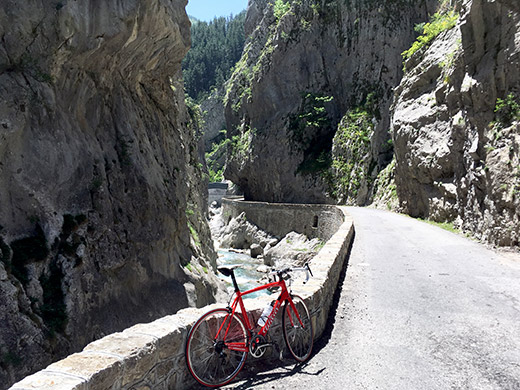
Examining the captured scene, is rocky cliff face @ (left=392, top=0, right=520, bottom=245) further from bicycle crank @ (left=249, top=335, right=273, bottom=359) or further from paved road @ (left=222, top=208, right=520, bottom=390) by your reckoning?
bicycle crank @ (left=249, top=335, right=273, bottom=359)

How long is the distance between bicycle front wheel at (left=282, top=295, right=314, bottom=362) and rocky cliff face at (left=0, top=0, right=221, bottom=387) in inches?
218

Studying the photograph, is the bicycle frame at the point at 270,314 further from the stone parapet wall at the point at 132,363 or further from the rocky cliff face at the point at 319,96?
the rocky cliff face at the point at 319,96

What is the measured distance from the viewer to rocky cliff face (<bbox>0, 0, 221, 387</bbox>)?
749 centimetres

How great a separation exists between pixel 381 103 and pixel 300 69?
13.4 meters

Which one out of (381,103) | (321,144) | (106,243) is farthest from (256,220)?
(106,243)

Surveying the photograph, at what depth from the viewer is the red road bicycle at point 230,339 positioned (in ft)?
11.7

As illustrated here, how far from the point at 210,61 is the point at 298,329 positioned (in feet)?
400

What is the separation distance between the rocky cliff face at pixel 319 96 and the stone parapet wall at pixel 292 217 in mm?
6894

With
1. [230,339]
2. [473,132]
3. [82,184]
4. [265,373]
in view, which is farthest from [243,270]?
[230,339]

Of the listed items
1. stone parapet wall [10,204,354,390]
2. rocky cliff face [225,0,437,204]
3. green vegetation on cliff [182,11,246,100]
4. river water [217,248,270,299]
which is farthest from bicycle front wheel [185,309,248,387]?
green vegetation on cliff [182,11,246,100]

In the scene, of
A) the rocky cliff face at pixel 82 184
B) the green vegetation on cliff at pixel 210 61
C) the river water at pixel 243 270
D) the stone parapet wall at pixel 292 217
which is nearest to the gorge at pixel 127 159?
the rocky cliff face at pixel 82 184

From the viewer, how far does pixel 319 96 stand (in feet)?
145

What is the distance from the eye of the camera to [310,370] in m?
4.19

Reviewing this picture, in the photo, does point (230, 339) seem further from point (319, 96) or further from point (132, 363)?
point (319, 96)
